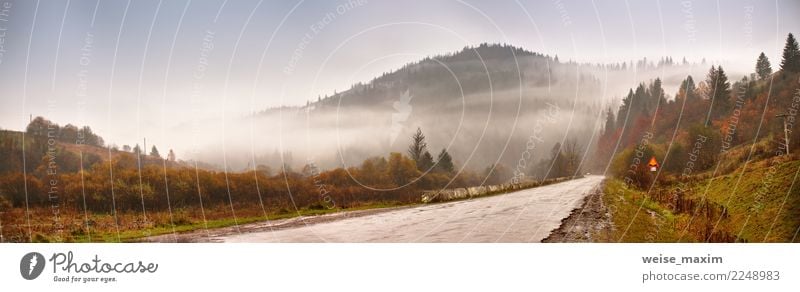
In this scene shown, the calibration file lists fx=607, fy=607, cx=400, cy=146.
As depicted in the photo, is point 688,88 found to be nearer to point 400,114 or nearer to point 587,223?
point 587,223

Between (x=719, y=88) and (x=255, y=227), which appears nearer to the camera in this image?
(x=255, y=227)

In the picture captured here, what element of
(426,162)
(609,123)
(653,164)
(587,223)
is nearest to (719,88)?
(653,164)

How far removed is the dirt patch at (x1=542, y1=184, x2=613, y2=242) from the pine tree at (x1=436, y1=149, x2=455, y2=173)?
170 cm

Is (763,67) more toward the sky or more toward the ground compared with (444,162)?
more toward the sky

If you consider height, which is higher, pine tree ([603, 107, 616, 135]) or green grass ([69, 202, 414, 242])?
pine tree ([603, 107, 616, 135])

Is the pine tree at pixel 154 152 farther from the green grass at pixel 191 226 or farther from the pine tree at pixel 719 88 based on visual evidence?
the pine tree at pixel 719 88

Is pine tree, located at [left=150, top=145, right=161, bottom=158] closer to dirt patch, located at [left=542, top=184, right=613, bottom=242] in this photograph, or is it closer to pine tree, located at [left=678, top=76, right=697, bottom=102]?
dirt patch, located at [left=542, top=184, right=613, bottom=242]

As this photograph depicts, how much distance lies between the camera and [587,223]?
8570mm

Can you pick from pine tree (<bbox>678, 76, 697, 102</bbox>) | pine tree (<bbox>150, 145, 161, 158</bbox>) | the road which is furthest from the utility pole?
pine tree (<bbox>150, 145, 161, 158</bbox>)

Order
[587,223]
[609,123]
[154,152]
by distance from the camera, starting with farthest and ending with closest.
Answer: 1. [609,123]
2. [154,152]
3. [587,223]
